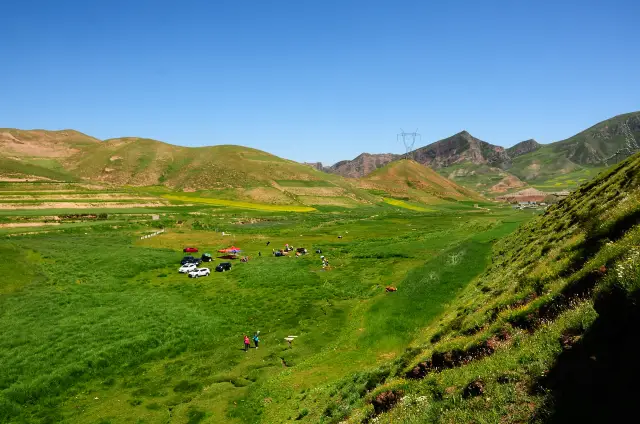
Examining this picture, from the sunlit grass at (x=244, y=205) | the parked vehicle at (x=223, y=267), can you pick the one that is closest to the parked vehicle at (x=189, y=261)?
the parked vehicle at (x=223, y=267)

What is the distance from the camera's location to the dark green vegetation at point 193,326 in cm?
2716

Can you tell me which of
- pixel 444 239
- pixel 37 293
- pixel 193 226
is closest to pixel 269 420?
pixel 37 293

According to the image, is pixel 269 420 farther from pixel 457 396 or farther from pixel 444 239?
pixel 444 239

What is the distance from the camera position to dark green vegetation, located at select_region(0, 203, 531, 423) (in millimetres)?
27156

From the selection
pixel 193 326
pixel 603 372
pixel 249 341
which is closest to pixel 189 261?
pixel 193 326

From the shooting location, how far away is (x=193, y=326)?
40.7m

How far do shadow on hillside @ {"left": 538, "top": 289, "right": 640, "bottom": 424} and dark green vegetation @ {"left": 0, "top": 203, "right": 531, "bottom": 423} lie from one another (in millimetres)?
14251

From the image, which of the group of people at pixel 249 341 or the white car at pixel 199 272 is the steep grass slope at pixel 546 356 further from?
the white car at pixel 199 272

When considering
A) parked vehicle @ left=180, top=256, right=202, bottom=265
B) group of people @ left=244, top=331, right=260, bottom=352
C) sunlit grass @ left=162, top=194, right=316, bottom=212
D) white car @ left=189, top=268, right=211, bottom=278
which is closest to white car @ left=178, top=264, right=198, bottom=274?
white car @ left=189, top=268, right=211, bottom=278

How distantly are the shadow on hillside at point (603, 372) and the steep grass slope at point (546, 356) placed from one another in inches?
1.1

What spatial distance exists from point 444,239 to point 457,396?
80895mm

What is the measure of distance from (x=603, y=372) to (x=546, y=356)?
220 centimetres

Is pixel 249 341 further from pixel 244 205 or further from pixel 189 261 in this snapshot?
pixel 244 205

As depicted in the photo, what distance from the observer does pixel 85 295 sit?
4994 centimetres
